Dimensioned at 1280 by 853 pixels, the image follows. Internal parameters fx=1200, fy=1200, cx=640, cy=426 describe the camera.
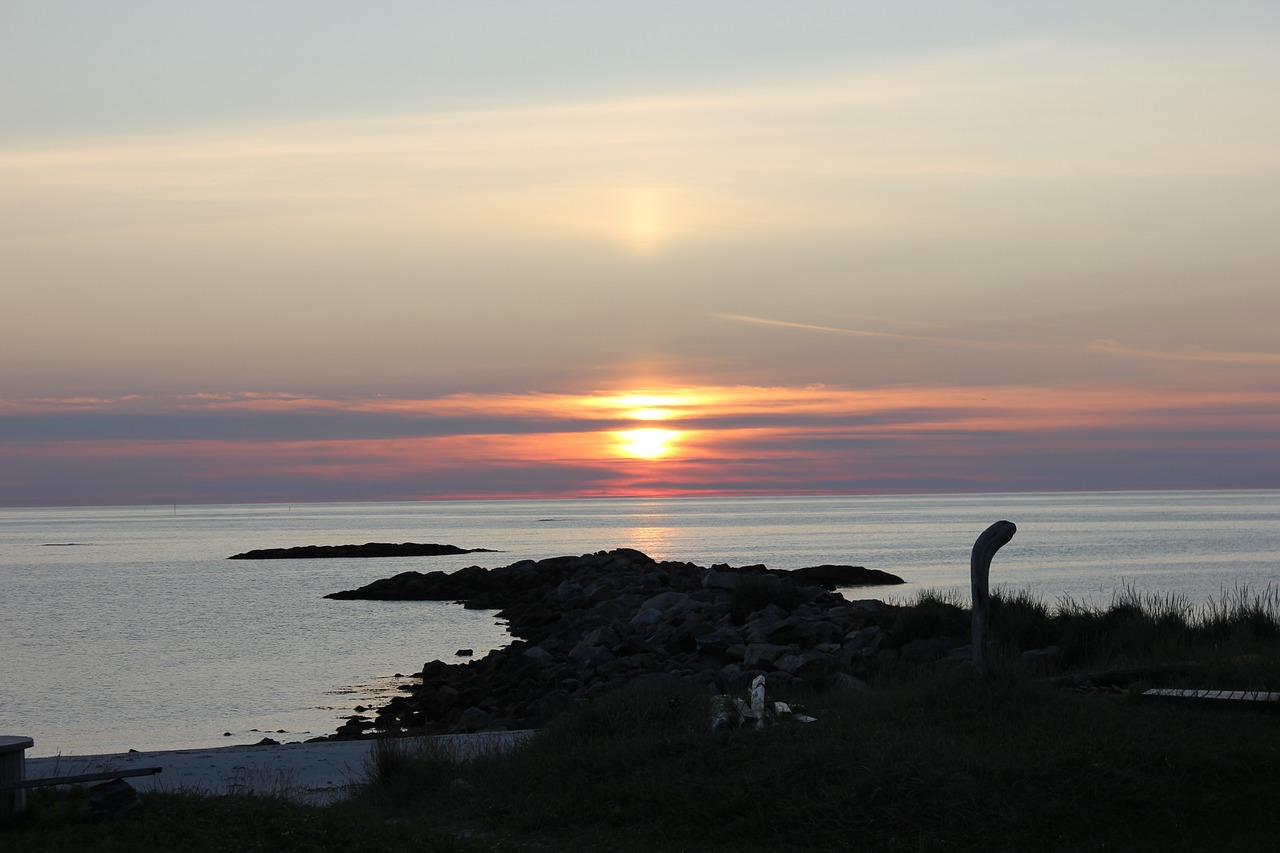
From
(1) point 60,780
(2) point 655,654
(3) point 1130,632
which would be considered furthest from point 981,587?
(2) point 655,654

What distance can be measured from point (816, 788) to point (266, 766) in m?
5.79

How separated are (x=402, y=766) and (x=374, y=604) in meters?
39.7

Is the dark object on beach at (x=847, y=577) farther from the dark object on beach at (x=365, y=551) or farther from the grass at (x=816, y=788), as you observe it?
the dark object on beach at (x=365, y=551)

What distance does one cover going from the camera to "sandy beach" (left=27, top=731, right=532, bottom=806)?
34.2 feet

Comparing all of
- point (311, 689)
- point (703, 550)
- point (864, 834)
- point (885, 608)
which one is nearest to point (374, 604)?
point (311, 689)

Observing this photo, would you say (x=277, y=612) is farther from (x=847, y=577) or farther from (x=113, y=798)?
(x=113, y=798)

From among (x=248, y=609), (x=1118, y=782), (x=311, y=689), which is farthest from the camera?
(x=248, y=609)

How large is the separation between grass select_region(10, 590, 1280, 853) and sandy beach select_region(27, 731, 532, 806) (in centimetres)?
63

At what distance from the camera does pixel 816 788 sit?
8672 mm

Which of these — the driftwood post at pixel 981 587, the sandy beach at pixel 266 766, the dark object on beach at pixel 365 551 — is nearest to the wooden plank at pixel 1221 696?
the driftwood post at pixel 981 587

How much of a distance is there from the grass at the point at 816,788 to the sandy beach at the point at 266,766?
625mm

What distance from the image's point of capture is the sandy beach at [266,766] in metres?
10.4

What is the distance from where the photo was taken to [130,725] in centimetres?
2167

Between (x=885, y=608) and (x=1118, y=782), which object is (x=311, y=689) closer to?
(x=885, y=608)
